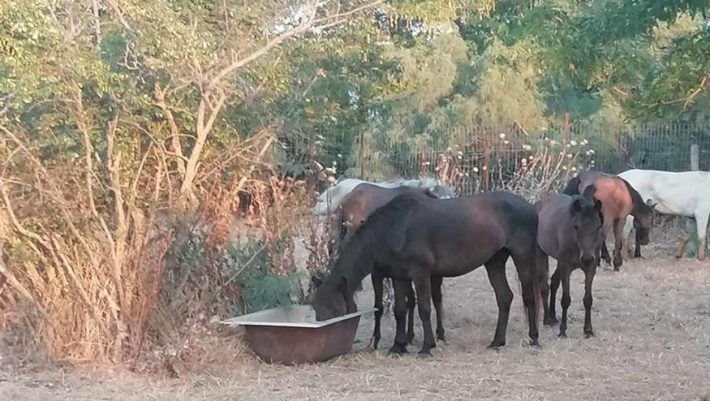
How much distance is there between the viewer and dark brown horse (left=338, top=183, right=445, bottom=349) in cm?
789

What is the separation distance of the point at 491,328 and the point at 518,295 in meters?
1.87

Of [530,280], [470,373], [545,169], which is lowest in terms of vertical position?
[470,373]

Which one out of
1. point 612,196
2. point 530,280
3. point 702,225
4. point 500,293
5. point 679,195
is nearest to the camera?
point 530,280

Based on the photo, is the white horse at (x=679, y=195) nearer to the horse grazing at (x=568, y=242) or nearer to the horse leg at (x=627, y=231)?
the horse leg at (x=627, y=231)

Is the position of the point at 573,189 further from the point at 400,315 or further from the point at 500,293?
the point at 400,315

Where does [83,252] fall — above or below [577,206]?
below

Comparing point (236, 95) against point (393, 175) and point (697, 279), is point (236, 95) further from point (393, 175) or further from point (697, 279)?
point (393, 175)

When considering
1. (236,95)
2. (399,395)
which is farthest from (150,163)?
(399,395)

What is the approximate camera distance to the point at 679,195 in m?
14.1

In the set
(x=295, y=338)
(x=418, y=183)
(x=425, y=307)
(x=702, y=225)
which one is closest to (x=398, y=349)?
(x=425, y=307)

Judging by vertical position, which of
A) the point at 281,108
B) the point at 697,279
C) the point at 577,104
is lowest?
the point at 697,279

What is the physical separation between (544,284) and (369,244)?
1956 mm

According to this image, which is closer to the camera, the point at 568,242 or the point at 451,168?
the point at 568,242

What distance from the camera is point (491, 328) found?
866 cm
